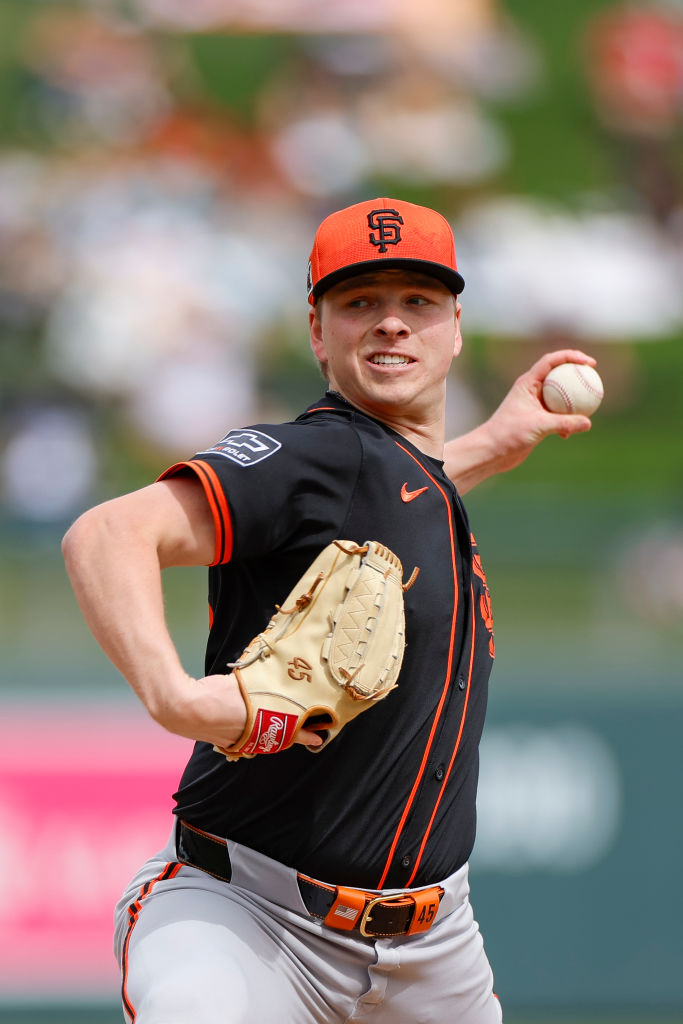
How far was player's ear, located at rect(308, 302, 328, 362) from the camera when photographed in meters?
2.33

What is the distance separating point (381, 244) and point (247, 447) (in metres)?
0.48

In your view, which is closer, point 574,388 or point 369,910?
point 369,910

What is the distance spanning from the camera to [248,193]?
8172 mm

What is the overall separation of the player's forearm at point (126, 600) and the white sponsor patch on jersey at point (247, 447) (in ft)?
0.65

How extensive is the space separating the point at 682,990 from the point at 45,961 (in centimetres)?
245

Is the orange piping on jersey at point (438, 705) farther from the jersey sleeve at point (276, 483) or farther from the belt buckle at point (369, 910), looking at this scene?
the jersey sleeve at point (276, 483)

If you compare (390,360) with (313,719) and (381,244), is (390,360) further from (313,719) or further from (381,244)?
(313,719)

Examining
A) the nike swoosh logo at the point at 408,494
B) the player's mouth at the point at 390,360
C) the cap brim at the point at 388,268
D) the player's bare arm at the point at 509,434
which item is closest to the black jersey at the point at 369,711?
the nike swoosh logo at the point at 408,494

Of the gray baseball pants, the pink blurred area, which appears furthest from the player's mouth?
the pink blurred area

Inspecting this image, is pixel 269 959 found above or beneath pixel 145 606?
beneath

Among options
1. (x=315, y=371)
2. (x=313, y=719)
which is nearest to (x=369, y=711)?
(x=313, y=719)

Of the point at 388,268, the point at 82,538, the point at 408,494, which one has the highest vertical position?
the point at 388,268

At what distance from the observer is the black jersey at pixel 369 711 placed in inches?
77.5

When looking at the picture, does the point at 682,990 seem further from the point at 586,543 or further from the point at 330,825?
the point at 330,825
